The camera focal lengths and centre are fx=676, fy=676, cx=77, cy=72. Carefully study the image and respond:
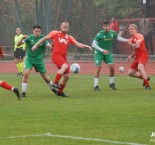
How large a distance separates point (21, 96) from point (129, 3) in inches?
1317

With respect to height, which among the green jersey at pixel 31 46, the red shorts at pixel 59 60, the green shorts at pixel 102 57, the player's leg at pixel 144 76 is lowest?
the player's leg at pixel 144 76

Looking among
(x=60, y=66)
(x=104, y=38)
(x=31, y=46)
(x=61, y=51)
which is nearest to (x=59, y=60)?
(x=60, y=66)

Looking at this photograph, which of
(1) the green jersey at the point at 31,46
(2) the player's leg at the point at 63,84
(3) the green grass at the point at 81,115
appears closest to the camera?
(3) the green grass at the point at 81,115

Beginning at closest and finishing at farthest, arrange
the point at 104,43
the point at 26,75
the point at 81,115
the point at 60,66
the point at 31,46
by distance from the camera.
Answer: the point at 81,115 < the point at 60,66 < the point at 26,75 < the point at 31,46 < the point at 104,43

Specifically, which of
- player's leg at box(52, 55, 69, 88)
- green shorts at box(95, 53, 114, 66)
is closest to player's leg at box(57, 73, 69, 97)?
player's leg at box(52, 55, 69, 88)

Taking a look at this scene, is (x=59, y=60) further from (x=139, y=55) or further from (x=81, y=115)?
(x=81, y=115)

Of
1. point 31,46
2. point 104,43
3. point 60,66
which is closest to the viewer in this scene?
point 60,66

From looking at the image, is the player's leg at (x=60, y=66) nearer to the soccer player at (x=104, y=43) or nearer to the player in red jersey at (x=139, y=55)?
the soccer player at (x=104, y=43)

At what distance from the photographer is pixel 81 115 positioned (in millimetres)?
13766

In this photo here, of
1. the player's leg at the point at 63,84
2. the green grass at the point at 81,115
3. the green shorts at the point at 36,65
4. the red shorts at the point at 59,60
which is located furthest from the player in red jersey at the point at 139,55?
the green shorts at the point at 36,65

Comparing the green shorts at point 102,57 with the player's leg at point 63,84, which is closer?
the player's leg at point 63,84

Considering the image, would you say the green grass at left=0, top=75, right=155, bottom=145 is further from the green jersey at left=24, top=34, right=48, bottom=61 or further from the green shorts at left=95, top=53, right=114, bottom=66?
the green jersey at left=24, top=34, right=48, bottom=61

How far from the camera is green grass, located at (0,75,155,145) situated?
11148 millimetres

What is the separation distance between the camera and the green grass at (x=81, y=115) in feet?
36.6
